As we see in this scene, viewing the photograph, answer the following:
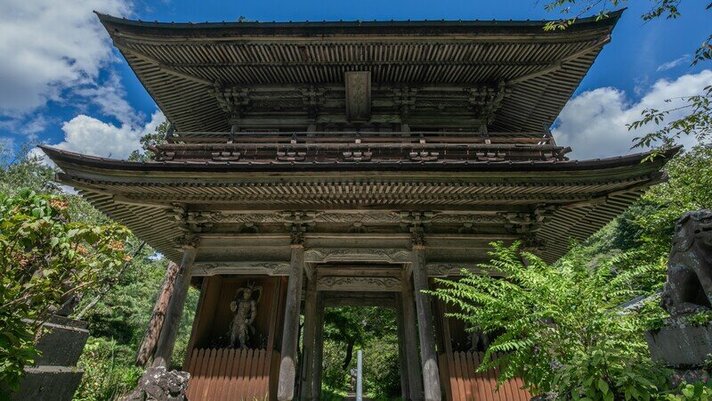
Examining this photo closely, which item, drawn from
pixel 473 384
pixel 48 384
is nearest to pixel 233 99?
pixel 48 384

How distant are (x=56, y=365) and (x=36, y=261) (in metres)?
2.48

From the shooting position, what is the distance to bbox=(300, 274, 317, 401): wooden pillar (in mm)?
9633

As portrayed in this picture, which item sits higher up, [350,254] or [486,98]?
[486,98]

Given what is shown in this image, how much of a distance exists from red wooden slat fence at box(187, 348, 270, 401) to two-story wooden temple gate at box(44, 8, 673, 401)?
0.11ft

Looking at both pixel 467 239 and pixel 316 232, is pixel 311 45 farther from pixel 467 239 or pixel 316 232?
pixel 467 239

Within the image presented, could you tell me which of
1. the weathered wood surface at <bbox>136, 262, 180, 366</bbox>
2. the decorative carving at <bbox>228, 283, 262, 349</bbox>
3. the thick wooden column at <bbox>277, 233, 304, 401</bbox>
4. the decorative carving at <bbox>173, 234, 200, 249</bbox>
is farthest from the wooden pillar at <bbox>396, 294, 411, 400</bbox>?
the weathered wood surface at <bbox>136, 262, 180, 366</bbox>

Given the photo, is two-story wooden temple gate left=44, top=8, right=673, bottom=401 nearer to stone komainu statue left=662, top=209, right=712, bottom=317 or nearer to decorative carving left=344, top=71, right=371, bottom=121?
decorative carving left=344, top=71, right=371, bottom=121

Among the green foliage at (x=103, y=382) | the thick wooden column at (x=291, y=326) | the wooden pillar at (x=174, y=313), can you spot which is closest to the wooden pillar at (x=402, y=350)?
the thick wooden column at (x=291, y=326)

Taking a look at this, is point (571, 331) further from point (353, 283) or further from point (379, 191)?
point (353, 283)

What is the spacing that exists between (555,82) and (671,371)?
364 inches

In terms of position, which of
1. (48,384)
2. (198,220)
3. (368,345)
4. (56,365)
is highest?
(198,220)

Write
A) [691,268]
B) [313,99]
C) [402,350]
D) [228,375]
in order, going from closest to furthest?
[691,268], [228,375], [313,99], [402,350]

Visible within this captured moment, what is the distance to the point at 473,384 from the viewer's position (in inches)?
270

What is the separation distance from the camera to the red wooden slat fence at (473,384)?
674cm
